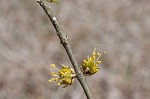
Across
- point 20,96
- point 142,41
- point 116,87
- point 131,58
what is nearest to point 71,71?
point 20,96

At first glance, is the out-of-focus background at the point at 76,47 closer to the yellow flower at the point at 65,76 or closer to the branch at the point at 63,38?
the yellow flower at the point at 65,76

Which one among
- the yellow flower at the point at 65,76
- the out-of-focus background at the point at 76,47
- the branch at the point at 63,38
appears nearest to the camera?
the branch at the point at 63,38

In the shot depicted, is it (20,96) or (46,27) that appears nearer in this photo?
(20,96)

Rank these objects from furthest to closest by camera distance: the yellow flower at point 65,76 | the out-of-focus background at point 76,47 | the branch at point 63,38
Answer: the out-of-focus background at point 76,47, the yellow flower at point 65,76, the branch at point 63,38

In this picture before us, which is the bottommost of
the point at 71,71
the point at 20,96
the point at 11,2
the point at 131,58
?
the point at 71,71

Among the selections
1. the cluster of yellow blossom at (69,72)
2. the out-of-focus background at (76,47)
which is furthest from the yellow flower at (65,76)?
the out-of-focus background at (76,47)

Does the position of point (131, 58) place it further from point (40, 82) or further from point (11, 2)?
point (11, 2)

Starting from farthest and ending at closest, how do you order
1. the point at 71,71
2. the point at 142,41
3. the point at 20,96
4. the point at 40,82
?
the point at 142,41 → the point at 40,82 → the point at 20,96 → the point at 71,71

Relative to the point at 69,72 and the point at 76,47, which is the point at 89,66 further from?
the point at 76,47

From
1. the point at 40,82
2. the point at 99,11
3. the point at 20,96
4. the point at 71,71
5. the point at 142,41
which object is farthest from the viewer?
the point at 99,11
